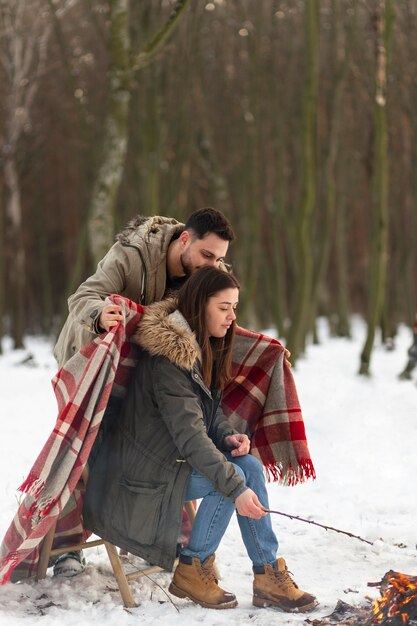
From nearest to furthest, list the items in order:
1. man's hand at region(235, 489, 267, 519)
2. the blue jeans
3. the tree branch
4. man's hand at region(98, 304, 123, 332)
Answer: man's hand at region(235, 489, 267, 519), man's hand at region(98, 304, 123, 332), the blue jeans, the tree branch

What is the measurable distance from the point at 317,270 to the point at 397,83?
4.26m

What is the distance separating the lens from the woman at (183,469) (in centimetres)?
361

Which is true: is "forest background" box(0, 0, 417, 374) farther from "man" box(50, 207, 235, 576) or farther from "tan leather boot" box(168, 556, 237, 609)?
"tan leather boot" box(168, 556, 237, 609)

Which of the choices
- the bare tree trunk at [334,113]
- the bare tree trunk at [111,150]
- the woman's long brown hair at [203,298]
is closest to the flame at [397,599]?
the woman's long brown hair at [203,298]

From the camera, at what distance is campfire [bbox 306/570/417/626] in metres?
3.37

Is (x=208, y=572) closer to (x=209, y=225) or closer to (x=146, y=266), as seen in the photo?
(x=146, y=266)

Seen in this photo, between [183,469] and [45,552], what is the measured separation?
815 millimetres

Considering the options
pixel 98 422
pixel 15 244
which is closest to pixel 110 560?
pixel 98 422

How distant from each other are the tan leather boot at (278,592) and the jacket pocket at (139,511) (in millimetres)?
576

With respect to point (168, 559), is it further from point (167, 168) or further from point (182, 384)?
point (167, 168)

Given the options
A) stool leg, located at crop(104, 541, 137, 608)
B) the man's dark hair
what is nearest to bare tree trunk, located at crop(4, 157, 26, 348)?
the man's dark hair

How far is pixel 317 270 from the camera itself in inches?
636

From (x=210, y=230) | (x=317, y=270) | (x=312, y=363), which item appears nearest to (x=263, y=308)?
(x=317, y=270)

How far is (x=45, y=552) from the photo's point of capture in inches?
153
